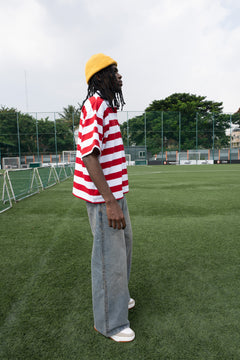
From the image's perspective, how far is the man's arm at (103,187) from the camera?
5.07 feet

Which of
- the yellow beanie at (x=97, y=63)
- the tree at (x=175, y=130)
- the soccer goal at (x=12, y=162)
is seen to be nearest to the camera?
the yellow beanie at (x=97, y=63)

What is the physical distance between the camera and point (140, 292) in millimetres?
2402

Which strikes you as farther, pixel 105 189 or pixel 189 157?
pixel 189 157

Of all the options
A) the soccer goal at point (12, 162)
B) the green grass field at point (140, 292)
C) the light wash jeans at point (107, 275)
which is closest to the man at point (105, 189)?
the light wash jeans at point (107, 275)

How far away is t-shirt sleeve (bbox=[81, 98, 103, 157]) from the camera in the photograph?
5.04ft

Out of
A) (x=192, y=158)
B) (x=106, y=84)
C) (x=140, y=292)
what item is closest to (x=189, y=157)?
(x=192, y=158)

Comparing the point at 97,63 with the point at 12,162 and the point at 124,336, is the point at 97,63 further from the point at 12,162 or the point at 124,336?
the point at 12,162

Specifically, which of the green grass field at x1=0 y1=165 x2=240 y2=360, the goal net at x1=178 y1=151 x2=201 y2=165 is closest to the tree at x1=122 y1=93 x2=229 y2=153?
the goal net at x1=178 y1=151 x2=201 y2=165

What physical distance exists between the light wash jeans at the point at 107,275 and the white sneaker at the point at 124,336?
2cm

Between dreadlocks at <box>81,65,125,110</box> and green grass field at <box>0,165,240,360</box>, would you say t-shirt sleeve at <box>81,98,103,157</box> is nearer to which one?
dreadlocks at <box>81,65,125,110</box>

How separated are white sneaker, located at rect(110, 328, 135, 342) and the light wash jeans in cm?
2

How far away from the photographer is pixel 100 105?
1.59m

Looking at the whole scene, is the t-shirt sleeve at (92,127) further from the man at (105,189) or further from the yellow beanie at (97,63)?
the yellow beanie at (97,63)

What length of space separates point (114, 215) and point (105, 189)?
18 cm
